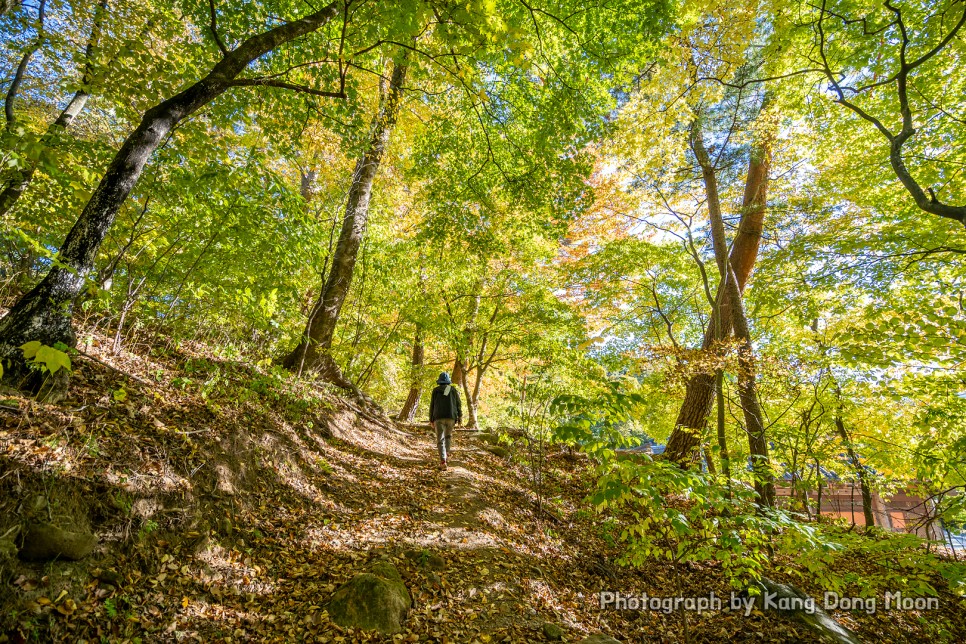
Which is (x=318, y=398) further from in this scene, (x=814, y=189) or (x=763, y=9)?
(x=814, y=189)

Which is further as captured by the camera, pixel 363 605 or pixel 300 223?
pixel 300 223

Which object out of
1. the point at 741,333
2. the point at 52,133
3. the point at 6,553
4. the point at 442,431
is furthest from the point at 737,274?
the point at 52,133

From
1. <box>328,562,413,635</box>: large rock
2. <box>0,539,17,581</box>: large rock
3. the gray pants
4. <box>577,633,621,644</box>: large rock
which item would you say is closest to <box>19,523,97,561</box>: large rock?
<box>0,539,17,581</box>: large rock

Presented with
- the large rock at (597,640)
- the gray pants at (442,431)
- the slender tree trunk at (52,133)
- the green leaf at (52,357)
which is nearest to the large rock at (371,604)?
the large rock at (597,640)

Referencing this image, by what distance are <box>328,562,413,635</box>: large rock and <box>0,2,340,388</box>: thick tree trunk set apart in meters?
3.15

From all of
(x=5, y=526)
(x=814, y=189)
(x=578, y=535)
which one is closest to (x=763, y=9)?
(x=814, y=189)

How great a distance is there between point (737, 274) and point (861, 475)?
4603 mm

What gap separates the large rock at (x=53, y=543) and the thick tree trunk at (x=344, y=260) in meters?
4.40

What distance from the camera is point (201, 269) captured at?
4910 millimetres

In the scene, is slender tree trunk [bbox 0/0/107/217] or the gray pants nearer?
slender tree trunk [bbox 0/0/107/217]

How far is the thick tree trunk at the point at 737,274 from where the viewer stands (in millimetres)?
8117

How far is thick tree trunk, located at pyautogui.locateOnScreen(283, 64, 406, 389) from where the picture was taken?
7.11 meters

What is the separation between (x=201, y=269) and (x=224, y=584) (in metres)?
3.91

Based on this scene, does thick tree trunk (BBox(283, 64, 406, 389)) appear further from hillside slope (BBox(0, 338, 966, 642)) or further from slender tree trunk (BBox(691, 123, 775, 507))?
slender tree trunk (BBox(691, 123, 775, 507))
